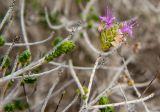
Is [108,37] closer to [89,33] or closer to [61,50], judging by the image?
[61,50]

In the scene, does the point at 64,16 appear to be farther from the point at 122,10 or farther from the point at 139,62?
the point at 139,62

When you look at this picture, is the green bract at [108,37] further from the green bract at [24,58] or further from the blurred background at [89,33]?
the blurred background at [89,33]

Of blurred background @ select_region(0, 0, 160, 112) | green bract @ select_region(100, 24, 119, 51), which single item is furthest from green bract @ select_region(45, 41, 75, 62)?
blurred background @ select_region(0, 0, 160, 112)

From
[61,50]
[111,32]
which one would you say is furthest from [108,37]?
[61,50]

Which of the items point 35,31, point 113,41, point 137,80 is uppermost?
point 113,41

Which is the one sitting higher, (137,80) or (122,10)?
(122,10)

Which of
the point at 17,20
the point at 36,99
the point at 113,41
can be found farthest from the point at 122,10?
the point at 113,41

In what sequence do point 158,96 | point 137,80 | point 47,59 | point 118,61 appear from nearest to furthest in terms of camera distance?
point 47,59 < point 158,96 < point 137,80 < point 118,61

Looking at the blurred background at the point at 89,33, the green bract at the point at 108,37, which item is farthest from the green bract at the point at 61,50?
the blurred background at the point at 89,33
